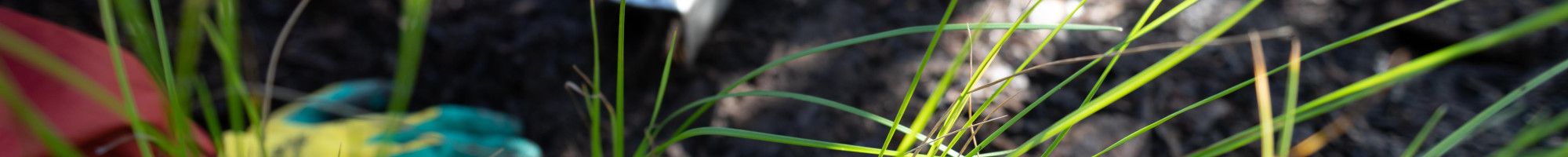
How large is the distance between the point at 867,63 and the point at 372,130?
2.10 ft

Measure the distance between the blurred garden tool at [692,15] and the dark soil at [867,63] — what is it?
0.02 m

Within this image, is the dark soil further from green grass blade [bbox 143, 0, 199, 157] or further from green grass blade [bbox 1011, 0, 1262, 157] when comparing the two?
green grass blade [bbox 1011, 0, 1262, 157]

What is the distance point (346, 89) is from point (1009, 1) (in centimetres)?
94

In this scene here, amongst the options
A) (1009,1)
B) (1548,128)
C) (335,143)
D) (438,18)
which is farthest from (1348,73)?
(438,18)

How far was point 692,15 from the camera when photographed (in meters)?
1.21

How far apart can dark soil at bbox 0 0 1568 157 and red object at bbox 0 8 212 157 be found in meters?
0.11

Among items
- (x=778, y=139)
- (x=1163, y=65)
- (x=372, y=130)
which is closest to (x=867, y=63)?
(x=372, y=130)

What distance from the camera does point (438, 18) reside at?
1567mm

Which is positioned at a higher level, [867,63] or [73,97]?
[867,63]

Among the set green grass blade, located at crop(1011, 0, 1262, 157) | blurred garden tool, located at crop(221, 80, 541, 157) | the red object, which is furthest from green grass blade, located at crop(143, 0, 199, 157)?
blurred garden tool, located at crop(221, 80, 541, 157)

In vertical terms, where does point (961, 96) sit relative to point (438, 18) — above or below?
below

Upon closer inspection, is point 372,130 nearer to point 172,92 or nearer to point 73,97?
point 73,97

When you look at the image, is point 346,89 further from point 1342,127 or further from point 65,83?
point 1342,127

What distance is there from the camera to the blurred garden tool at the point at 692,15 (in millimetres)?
1168
